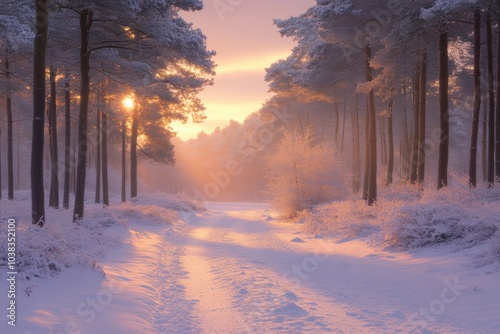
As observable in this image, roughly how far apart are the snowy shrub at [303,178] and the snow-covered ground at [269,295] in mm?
9881

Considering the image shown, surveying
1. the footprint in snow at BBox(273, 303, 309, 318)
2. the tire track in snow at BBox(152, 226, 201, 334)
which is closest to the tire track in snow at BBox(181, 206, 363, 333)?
the footprint in snow at BBox(273, 303, 309, 318)

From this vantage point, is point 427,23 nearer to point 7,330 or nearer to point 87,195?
point 7,330

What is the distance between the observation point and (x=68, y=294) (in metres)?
5.88

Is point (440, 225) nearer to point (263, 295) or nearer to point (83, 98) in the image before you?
point (263, 295)

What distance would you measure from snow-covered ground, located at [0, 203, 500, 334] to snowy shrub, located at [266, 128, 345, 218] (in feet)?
32.4

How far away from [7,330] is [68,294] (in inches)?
72.4

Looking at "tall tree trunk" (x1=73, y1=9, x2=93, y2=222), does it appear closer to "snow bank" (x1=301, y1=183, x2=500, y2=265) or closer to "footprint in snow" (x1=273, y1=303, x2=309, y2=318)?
"snow bank" (x1=301, y1=183, x2=500, y2=265)

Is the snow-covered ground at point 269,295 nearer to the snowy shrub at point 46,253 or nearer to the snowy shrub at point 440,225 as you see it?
the snowy shrub at point 46,253

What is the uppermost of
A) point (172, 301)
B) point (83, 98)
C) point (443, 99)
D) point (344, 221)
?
point (443, 99)

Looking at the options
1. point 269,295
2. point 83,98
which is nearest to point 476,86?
point 269,295

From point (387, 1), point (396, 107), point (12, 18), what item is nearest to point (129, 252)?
point (12, 18)

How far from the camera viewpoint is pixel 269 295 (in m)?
6.61

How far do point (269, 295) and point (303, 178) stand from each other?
1426 centimetres

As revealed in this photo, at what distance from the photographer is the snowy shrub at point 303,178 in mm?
20375
